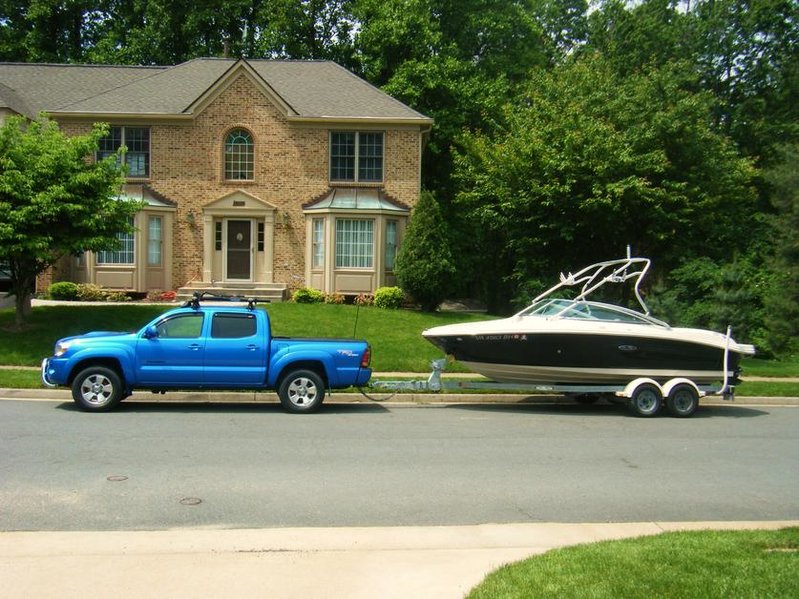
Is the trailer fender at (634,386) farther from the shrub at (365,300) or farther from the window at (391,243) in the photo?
the window at (391,243)

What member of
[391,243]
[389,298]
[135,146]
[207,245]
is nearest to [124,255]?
[207,245]

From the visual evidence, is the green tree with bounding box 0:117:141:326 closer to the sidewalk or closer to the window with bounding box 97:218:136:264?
the sidewalk

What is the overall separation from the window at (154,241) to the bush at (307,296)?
4.81 metres

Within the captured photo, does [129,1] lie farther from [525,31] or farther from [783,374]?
[783,374]

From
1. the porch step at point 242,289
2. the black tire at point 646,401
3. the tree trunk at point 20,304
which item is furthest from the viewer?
the porch step at point 242,289

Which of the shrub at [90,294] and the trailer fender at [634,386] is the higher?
the shrub at [90,294]

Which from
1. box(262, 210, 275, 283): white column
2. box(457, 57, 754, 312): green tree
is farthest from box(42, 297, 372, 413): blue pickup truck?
box(262, 210, 275, 283): white column

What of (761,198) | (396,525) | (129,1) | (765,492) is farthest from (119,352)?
(129,1)

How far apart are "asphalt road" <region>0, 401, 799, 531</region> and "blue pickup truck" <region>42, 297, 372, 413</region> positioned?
469mm

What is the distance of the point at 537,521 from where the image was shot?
698 cm

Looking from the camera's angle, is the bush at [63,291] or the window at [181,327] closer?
the window at [181,327]

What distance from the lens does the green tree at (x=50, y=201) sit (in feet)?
55.1

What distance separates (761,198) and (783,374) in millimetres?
12993

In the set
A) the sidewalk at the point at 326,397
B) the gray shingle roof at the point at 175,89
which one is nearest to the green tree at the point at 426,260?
the gray shingle roof at the point at 175,89
